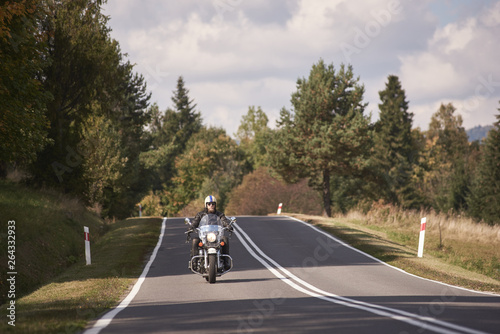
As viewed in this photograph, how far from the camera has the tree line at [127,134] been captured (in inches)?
697

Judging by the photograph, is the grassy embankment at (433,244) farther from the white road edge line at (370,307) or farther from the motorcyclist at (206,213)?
the motorcyclist at (206,213)

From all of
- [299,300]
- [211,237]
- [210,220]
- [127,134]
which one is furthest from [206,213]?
[127,134]

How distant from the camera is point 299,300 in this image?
10297mm

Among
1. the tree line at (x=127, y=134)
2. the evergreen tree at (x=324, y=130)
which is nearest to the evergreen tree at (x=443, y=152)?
the tree line at (x=127, y=134)

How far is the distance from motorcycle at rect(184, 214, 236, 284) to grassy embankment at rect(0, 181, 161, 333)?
174 centimetres

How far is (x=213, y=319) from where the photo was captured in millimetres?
8188

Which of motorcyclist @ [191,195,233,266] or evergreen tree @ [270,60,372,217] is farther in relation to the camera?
evergreen tree @ [270,60,372,217]

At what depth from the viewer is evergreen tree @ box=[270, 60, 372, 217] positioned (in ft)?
136

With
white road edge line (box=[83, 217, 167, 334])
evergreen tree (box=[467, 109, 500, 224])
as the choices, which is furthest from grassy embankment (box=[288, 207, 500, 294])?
evergreen tree (box=[467, 109, 500, 224])

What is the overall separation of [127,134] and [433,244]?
34.2 meters

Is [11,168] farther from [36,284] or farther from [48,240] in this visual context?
[36,284]

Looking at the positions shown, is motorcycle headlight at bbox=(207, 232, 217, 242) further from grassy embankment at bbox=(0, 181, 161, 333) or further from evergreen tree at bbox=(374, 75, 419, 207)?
evergreen tree at bbox=(374, 75, 419, 207)

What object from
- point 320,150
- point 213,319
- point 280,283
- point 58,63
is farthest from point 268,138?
point 213,319

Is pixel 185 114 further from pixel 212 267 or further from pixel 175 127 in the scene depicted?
pixel 212 267
